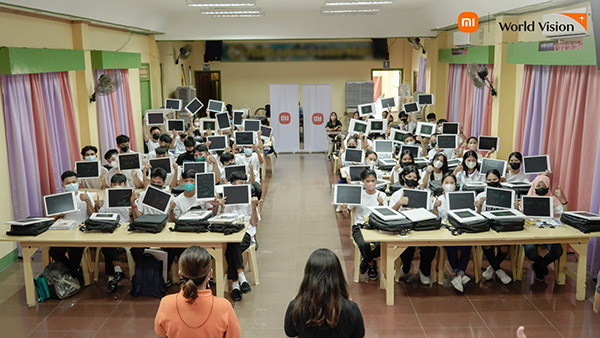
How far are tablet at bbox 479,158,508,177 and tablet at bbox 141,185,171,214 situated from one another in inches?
167

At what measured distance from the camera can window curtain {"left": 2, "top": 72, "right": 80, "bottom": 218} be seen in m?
6.84

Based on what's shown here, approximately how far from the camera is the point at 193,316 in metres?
2.76

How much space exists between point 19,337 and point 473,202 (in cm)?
460

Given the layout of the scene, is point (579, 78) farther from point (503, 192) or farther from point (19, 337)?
point (19, 337)

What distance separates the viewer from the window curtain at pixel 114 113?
31.7 ft

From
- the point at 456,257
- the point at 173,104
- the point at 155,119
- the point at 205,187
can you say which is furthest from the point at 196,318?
the point at 173,104

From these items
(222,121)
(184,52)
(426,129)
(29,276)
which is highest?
(184,52)

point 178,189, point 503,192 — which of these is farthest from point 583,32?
point 178,189

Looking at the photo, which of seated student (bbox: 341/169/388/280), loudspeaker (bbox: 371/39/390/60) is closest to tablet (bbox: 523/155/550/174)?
seated student (bbox: 341/169/388/280)

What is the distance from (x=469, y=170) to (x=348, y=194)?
241 cm

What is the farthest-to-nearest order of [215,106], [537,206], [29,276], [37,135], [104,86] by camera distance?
[215,106]
[104,86]
[37,135]
[537,206]
[29,276]

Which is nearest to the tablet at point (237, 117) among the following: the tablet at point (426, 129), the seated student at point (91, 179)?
the tablet at point (426, 129)

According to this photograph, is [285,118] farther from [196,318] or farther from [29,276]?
[196,318]

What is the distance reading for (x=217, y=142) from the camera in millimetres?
9156
